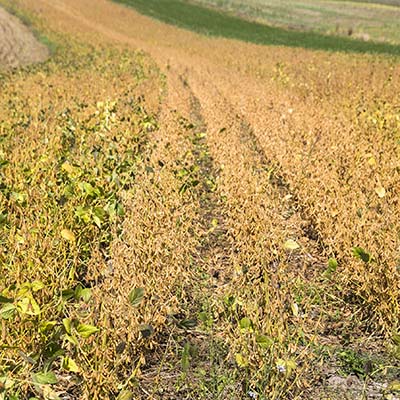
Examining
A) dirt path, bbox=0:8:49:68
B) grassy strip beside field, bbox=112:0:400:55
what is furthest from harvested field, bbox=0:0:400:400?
grassy strip beside field, bbox=112:0:400:55

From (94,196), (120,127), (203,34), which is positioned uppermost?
(94,196)

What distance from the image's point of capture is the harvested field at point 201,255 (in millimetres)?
2262

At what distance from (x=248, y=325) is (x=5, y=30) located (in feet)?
62.8

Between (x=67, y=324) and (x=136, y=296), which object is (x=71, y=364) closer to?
(x=67, y=324)

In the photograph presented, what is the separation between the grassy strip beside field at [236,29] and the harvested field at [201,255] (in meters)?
22.5

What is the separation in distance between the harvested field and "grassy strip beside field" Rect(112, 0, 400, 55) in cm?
2254

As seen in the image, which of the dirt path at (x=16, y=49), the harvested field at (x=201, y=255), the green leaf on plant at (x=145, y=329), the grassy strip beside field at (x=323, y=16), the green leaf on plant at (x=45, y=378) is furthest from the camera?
the grassy strip beside field at (x=323, y=16)

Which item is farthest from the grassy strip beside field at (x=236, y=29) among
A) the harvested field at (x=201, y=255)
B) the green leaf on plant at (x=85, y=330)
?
the green leaf on plant at (x=85, y=330)

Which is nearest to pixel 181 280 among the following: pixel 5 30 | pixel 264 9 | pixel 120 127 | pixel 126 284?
pixel 126 284

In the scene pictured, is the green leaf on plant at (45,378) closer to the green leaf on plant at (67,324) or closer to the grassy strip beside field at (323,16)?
the green leaf on plant at (67,324)

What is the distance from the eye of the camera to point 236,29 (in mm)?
36250

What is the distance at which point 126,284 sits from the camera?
2699 mm

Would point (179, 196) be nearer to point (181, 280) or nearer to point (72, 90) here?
point (181, 280)

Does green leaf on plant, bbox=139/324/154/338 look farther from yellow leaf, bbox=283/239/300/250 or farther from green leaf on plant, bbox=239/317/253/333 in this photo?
yellow leaf, bbox=283/239/300/250
